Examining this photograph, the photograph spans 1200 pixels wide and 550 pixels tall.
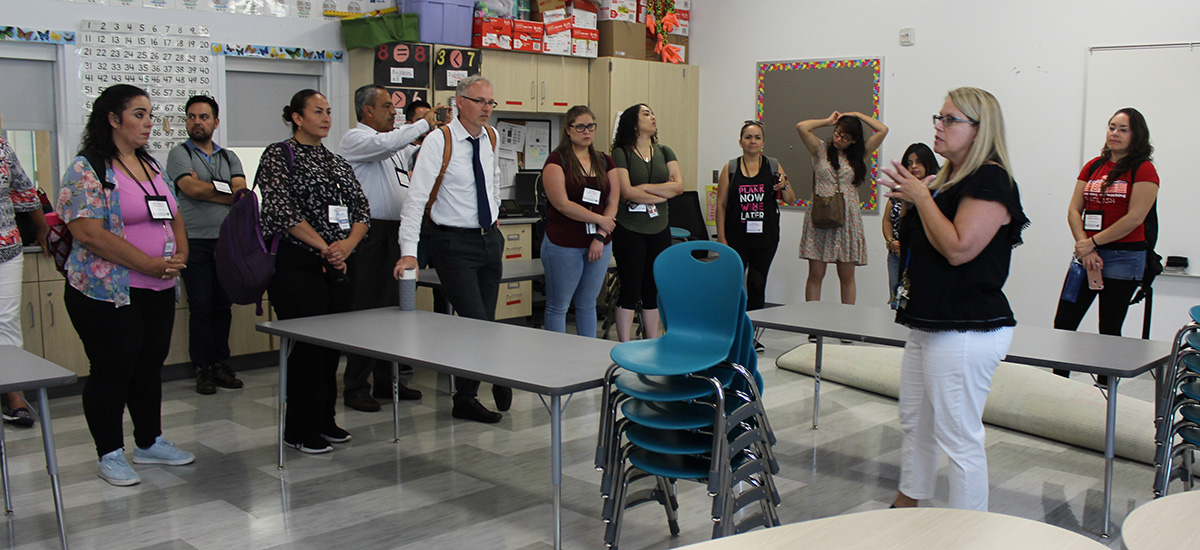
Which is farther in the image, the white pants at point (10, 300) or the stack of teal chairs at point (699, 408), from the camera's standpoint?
the white pants at point (10, 300)

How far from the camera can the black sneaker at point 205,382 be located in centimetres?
498

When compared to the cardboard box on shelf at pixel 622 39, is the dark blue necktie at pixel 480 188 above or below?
below

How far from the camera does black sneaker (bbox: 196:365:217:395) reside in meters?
4.98

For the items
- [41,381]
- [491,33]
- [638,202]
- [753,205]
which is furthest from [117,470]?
[491,33]

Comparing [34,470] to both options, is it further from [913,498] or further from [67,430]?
[913,498]

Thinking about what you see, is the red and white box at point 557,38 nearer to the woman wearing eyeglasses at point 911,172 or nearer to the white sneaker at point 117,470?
the woman wearing eyeglasses at point 911,172

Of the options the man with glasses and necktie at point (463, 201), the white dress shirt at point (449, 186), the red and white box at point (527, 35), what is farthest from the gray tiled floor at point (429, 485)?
the red and white box at point (527, 35)

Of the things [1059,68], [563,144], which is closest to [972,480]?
[563,144]

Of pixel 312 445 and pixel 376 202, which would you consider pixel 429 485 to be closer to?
pixel 312 445

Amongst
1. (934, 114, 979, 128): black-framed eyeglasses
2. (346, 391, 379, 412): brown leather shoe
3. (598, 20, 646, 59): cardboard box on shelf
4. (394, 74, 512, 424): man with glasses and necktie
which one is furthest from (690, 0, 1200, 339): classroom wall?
(346, 391, 379, 412): brown leather shoe

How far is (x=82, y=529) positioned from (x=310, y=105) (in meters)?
1.71

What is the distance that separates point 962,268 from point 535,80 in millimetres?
4873

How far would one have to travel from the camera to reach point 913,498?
120 inches

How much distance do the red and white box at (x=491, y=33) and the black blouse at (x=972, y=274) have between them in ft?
14.9
